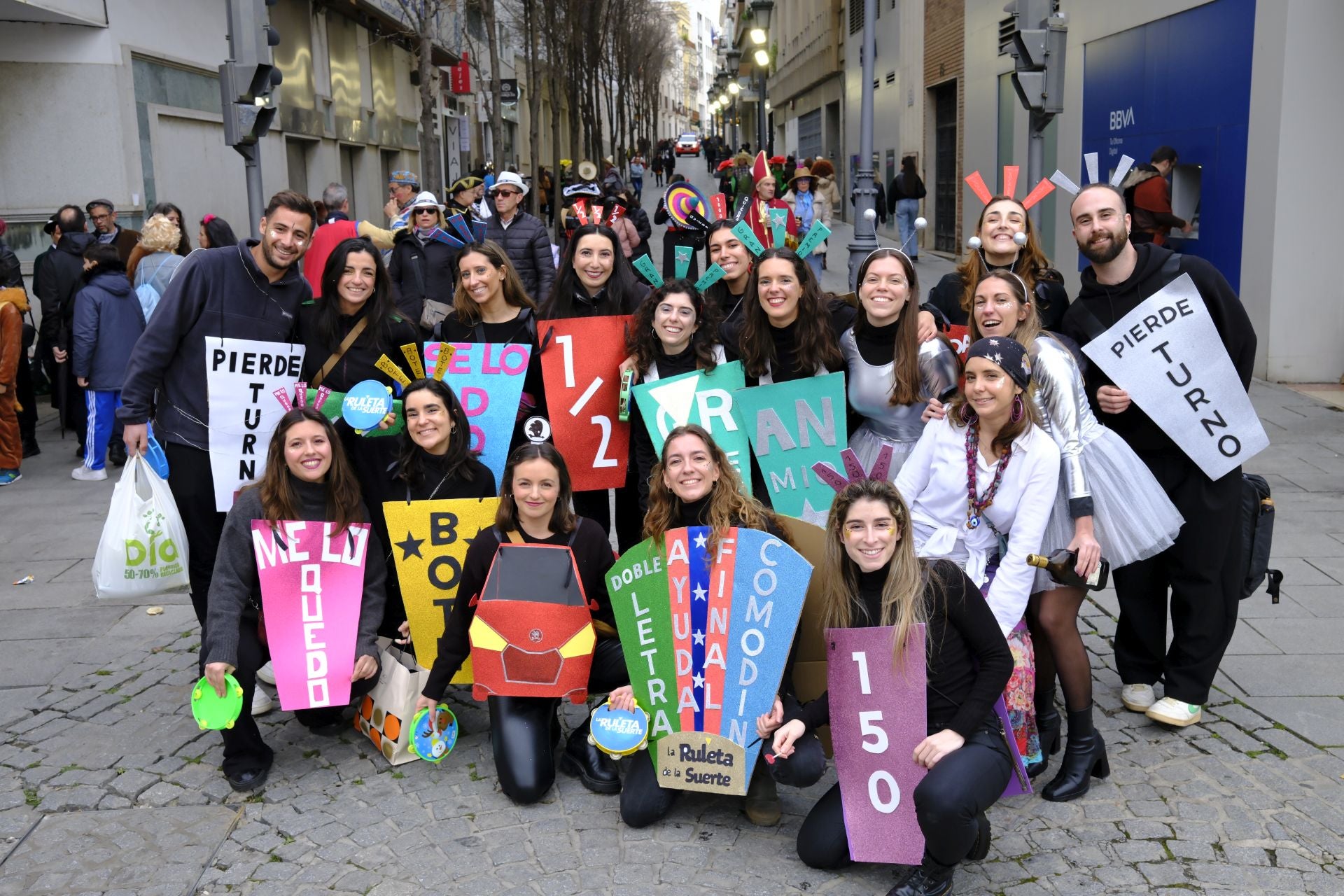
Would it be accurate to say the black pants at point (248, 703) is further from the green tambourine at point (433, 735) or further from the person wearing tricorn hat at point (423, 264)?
the person wearing tricorn hat at point (423, 264)

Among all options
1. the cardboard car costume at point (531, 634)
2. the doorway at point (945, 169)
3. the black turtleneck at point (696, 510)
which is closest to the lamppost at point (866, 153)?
the doorway at point (945, 169)

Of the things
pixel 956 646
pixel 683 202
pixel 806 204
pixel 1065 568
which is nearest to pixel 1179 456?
pixel 1065 568

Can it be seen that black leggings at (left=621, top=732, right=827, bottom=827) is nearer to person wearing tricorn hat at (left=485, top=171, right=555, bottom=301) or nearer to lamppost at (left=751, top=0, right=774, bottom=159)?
person wearing tricorn hat at (left=485, top=171, right=555, bottom=301)

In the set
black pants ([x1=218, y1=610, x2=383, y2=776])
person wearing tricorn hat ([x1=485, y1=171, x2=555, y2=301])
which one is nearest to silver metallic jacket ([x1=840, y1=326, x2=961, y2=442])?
black pants ([x1=218, y1=610, x2=383, y2=776])

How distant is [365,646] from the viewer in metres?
4.53

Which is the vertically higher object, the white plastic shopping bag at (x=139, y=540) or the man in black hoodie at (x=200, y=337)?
the man in black hoodie at (x=200, y=337)

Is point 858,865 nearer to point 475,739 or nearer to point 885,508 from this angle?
point 885,508

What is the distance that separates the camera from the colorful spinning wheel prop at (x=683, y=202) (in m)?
7.54

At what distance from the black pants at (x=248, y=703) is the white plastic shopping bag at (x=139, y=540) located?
49 centimetres

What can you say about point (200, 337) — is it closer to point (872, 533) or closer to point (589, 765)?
point (589, 765)

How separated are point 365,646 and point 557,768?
0.86m

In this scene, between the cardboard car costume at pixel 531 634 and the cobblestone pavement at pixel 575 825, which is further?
the cardboard car costume at pixel 531 634

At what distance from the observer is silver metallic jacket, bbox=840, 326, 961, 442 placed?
4.55 m

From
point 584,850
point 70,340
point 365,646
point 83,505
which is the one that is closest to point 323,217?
point 70,340
